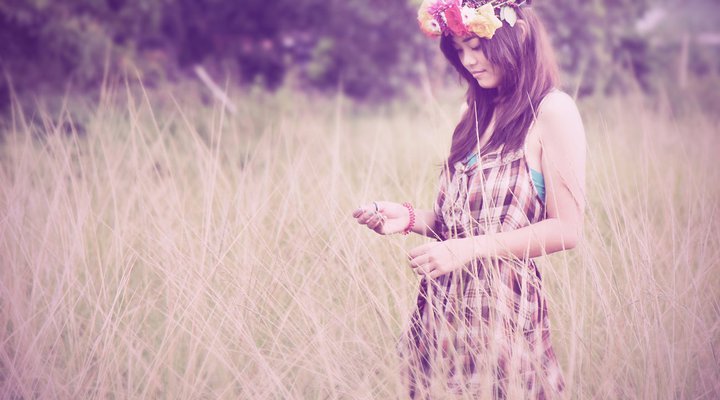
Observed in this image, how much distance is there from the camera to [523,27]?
5.05 feet

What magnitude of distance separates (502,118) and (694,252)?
3.72 ft

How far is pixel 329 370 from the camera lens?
4.99 feet

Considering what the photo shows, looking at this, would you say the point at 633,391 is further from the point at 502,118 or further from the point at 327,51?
the point at 327,51

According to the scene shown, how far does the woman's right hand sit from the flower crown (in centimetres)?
46

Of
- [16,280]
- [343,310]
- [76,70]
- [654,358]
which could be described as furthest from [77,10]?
[654,358]

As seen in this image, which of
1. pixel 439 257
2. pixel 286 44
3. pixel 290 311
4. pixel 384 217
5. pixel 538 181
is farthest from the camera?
pixel 286 44

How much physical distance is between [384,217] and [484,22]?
1.71ft

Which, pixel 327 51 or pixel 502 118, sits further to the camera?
pixel 327 51

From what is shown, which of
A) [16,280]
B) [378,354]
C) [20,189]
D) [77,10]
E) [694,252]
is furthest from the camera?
[77,10]

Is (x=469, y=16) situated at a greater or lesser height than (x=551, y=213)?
greater

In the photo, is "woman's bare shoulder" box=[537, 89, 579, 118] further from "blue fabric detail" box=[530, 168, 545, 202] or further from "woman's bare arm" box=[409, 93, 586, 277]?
"blue fabric detail" box=[530, 168, 545, 202]

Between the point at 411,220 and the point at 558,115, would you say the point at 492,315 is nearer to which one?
the point at 411,220

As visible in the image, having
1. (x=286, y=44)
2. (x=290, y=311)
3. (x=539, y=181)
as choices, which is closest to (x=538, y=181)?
(x=539, y=181)

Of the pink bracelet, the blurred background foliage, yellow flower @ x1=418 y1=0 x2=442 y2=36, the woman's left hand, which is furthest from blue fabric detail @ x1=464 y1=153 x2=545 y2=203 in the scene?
the blurred background foliage
